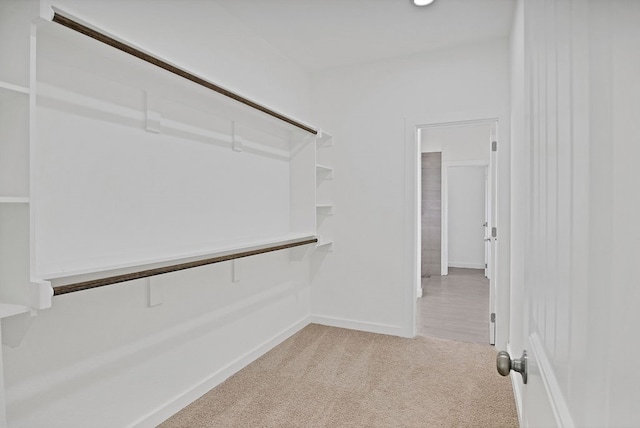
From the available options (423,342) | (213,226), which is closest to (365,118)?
(213,226)

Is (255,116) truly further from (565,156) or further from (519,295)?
(565,156)

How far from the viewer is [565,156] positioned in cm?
54

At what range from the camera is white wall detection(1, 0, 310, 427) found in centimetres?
168

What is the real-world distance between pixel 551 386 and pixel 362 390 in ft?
7.02

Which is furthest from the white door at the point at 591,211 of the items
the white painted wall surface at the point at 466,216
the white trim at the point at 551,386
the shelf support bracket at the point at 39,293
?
the white painted wall surface at the point at 466,216

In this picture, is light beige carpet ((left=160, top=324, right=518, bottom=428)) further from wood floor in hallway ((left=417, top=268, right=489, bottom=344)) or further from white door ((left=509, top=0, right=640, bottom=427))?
white door ((left=509, top=0, right=640, bottom=427))

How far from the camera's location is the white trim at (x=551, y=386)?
0.54 m

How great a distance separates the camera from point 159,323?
223 cm

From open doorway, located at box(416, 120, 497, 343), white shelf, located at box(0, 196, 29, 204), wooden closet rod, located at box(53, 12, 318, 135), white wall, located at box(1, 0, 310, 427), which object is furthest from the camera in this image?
open doorway, located at box(416, 120, 497, 343)

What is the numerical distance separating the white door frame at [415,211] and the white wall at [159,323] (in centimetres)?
114

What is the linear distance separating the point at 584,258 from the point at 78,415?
2.12 meters

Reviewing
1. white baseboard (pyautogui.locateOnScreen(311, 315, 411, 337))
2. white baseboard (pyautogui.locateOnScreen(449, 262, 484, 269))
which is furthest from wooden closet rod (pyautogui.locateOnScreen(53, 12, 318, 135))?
white baseboard (pyautogui.locateOnScreen(449, 262, 484, 269))

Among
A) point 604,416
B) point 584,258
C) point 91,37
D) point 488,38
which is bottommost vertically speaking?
point 604,416

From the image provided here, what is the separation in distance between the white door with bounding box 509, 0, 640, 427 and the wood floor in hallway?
3.28 meters
